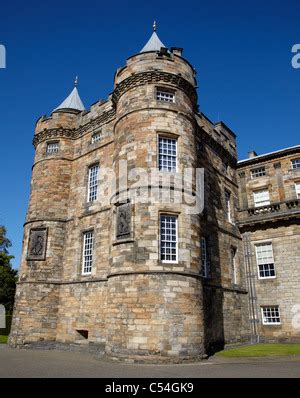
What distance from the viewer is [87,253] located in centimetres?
1947

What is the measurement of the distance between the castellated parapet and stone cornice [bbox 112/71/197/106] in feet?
0.18

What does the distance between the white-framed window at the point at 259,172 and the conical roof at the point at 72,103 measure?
1442 centimetres

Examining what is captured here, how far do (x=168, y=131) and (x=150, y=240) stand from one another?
18.8 ft

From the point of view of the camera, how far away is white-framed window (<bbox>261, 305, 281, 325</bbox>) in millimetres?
21125

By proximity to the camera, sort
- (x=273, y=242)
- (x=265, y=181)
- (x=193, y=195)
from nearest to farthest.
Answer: (x=193, y=195) → (x=273, y=242) → (x=265, y=181)

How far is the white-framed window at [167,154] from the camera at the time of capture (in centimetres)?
1617

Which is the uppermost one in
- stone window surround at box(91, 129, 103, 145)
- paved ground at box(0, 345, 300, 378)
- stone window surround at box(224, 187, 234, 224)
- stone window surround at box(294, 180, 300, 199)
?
stone window surround at box(91, 129, 103, 145)

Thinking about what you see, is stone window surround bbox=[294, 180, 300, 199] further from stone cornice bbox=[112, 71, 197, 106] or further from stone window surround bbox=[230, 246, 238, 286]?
stone cornice bbox=[112, 71, 197, 106]

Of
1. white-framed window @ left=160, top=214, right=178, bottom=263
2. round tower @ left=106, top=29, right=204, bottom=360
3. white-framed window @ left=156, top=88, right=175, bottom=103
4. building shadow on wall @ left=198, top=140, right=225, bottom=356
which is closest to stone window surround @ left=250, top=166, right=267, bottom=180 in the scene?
building shadow on wall @ left=198, top=140, right=225, bottom=356

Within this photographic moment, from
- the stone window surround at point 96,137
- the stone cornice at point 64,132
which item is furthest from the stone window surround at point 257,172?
the stone cornice at point 64,132

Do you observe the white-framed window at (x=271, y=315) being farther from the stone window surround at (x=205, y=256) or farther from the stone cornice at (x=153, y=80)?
the stone cornice at (x=153, y=80)
